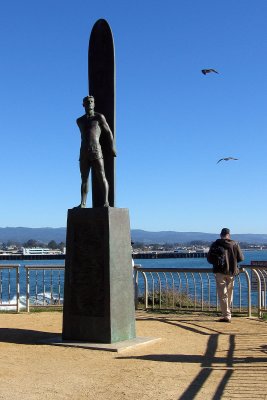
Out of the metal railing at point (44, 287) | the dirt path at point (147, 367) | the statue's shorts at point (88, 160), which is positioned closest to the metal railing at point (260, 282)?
the dirt path at point (147, 367)

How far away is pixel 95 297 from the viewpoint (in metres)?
9.46

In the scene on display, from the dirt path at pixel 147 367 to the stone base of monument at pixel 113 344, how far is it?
12 centimetres

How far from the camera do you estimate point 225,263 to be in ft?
39.7

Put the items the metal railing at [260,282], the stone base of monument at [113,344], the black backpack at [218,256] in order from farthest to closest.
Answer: the metal railing at [260,282]
the black backpack at [218,256]
the stone base of monument at [113,344]

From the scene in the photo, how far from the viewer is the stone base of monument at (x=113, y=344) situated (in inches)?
352

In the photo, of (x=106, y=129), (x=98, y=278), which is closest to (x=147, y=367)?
(x=98, y=278)

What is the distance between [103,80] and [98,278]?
3.26 meters

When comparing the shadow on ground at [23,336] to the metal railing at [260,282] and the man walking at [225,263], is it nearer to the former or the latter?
the man walking at [225,263]

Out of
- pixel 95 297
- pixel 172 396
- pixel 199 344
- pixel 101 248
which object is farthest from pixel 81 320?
pixel 172 396

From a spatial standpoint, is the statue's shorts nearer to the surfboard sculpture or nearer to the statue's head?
the surfboard sculpture

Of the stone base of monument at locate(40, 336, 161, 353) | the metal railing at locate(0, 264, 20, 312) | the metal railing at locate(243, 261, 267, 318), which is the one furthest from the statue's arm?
the metal railing at locate(0, 264, 20, 312)

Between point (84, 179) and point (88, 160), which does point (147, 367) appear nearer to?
point (84, 179)

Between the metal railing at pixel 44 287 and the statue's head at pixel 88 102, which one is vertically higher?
the statue's head at pixel 88 102

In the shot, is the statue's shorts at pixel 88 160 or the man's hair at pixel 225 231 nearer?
the statue's shorts at pixel 88 160
